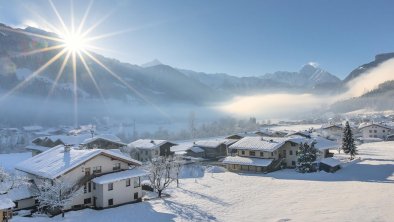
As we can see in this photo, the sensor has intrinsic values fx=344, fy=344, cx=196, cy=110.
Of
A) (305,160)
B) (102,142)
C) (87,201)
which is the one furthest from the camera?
(102,142)

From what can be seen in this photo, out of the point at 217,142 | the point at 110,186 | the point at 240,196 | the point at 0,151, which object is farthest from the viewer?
the point at 0,151

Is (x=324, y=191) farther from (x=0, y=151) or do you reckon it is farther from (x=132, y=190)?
(x=0, y=151)

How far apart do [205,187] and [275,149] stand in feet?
72.3

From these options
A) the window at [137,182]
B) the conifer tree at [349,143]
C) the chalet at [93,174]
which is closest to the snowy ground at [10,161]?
the chalet at [93,174]

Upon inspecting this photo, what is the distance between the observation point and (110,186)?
40.9 metres

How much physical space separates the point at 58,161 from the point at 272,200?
87.8ft

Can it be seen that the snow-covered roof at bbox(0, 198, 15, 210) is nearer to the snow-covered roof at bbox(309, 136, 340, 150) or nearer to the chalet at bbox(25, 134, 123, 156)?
the chalet at bbox(25, 134, 123, 156)

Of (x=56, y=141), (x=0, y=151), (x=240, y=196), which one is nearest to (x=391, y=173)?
(x=240, y=196)

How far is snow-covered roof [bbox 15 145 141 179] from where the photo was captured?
129 feet

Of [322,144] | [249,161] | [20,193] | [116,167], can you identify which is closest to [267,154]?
[249,161]

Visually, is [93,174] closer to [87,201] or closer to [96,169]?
[96,169]

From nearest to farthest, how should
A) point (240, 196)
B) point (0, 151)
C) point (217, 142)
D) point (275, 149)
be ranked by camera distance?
point (240, 196), point (275, 149), point (217, 142), point (0, 151)

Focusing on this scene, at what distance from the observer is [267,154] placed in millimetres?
70188

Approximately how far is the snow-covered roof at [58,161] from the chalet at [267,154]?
30.4 metres
